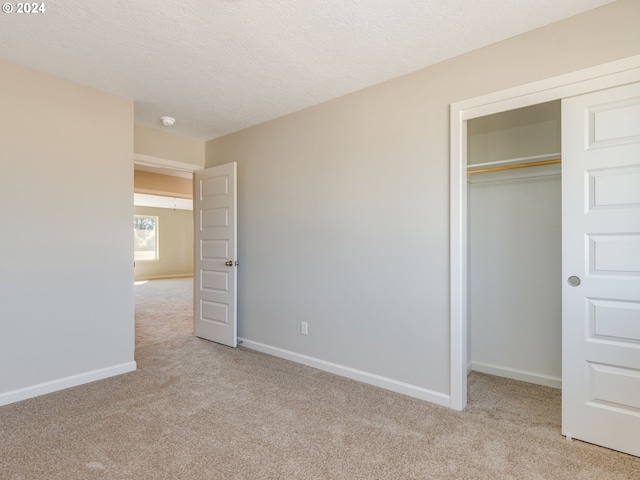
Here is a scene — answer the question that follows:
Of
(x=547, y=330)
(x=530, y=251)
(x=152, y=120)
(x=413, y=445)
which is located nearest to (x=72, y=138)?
(x=152, y=120)

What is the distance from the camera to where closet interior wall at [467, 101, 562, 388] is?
2906 mm

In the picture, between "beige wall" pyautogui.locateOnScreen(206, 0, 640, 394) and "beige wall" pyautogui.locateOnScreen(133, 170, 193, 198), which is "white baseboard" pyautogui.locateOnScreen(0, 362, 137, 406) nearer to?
"beige wall" pyautogui.locateOnScreen(206, 0, 640, 394)

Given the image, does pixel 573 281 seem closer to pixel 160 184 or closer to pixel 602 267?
pixel 602 267

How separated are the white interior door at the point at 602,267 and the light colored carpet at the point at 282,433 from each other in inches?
8.2

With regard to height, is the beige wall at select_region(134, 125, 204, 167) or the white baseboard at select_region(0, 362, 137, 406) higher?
the beige wall at select_region(134, 125, 204, 167)

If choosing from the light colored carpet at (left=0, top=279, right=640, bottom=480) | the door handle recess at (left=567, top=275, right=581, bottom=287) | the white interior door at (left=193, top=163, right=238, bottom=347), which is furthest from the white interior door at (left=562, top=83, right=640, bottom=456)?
the white interior door at (left=193, top=163, right=238, bottom=347)

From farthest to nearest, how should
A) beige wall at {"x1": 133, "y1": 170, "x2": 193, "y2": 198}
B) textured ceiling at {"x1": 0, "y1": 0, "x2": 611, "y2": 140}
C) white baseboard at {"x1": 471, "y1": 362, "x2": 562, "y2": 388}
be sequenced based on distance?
beige wall at {"x1": 133, "y1": 170, "x2": 193, "y2": 198}
white baseboard at {"x1": 471, "y1": 362, "x2": 562, "y2": 388}
textured ceiling at {"x1": 0, "y1": 0, "x2": 611, "y2": 140}

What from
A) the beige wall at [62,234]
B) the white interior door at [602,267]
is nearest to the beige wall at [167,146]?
the beige wall at [62,234]

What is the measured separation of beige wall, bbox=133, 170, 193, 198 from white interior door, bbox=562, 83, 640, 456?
22.0 feet

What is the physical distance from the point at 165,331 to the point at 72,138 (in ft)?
9.09

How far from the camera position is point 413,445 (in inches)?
81.4

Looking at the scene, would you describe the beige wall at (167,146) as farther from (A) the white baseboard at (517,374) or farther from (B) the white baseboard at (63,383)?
(A) the white baseboard at (517,374)

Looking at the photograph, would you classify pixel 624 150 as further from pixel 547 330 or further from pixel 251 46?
pixel 251 46

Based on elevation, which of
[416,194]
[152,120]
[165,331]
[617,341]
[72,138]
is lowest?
[165,331]
